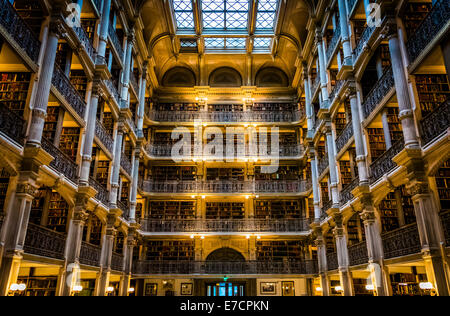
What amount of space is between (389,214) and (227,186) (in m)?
10.4

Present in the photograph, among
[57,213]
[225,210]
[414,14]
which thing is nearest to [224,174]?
[225,210]

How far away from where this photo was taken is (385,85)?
10.6 metres

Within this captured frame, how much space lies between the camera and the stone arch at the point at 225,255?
20.2 meters

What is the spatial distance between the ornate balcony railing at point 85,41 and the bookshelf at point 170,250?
11.3m

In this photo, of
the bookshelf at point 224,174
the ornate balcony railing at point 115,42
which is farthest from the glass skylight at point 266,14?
the bookshelf at point 224,174

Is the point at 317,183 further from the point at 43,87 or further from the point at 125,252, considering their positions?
the point at 43,87

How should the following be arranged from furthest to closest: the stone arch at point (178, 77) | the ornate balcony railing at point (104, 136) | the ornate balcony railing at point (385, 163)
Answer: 1. the stone arch at point (178, 77)
2. the ornate balcony railing at point (104, 136)
3. the ornate balcony railing at point (385, 163)

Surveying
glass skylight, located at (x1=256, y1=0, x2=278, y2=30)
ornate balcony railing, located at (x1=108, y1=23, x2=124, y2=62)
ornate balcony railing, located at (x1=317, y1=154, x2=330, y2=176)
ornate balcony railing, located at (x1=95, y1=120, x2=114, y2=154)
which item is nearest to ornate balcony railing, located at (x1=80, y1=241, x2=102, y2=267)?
ornate balcony railing, located at (x1=95, y1=120, x2=114, y2=154)

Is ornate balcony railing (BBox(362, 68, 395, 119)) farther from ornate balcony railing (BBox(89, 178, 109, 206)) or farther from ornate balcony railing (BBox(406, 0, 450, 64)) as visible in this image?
ornate balcony railing (BBox(89, 178, 109, 206))

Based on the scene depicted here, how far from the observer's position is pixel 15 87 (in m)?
8.98

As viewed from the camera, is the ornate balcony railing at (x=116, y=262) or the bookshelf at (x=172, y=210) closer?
the ornate balcony railing at (x=116, y=262)

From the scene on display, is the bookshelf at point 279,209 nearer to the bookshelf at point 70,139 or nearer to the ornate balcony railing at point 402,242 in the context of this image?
the ornate balcony railing at point 402,242

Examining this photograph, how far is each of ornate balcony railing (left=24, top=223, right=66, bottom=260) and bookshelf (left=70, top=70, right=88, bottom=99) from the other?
17.7 ft

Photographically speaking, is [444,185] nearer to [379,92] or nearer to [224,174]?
[379,92]
